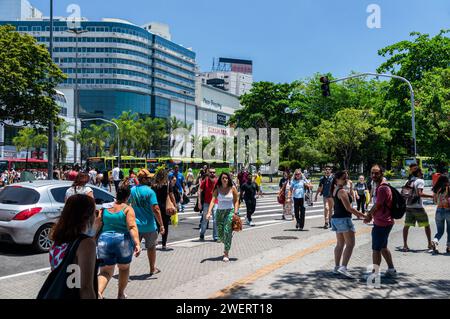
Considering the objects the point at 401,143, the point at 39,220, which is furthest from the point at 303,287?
the point at 401,143

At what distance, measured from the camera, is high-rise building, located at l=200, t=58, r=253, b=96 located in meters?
172

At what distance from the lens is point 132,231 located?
17.8ft

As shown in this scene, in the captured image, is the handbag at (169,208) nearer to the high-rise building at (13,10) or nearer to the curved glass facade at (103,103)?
the curved glass facade at (103,103)

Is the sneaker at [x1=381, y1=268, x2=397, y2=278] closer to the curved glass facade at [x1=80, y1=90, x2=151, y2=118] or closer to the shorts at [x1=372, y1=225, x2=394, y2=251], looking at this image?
the shorts at [x1=372, y1=225, x2=394, y2=251]

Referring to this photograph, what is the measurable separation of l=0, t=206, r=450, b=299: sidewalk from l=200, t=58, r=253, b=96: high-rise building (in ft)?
529

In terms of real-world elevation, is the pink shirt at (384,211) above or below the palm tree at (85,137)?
below

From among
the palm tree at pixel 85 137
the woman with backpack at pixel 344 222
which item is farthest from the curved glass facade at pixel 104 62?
the woman with backpack at pixel 344 222

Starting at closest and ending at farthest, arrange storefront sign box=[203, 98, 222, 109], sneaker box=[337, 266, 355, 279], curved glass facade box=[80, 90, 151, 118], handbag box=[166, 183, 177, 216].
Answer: sneaker box=[337, 266, 355, 279] < handbag box=[166, 183, 177, 216] < curved glass facade box=[80, 90, 151, 118] < storefront sign box=[203, 98, 222, 109]

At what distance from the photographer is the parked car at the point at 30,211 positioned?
29.2 feet

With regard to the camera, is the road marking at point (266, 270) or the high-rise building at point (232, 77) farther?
the high-rise building at point (232, 77)

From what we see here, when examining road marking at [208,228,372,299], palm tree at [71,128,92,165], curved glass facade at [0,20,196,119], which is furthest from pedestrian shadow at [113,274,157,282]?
curved glass facade at [0,20,196,119]

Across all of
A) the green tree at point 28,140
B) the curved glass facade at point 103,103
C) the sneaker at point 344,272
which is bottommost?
the sneaker at point 344,272

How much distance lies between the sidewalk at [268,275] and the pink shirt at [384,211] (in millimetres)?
897

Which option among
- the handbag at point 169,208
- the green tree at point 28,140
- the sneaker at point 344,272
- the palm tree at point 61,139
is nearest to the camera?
the sneaker at point 344,272
